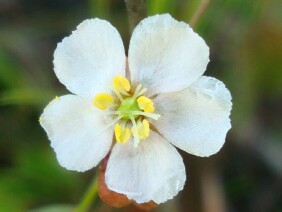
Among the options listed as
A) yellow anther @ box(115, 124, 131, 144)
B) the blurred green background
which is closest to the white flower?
yellow anther @ box(115, 124, 131, 144)

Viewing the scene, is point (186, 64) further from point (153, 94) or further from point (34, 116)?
point (34, 116)

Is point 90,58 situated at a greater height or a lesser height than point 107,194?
greater

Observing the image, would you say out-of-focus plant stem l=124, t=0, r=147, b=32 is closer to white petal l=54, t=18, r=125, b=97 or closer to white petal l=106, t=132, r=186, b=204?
white petal l=54, t=18, r=125, b=97

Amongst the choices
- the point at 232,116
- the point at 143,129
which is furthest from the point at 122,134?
the point at 232,116

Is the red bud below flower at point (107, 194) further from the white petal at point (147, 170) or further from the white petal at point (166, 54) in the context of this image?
the white petal at point (166, 54)

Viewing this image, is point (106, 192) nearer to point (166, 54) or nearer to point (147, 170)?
point (147, 170)

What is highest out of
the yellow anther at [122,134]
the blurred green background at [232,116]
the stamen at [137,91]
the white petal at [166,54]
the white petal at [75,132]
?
the white petal at [166,54]

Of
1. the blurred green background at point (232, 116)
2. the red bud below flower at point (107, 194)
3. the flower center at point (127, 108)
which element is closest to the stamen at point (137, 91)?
the flower center at point (127, 108)
